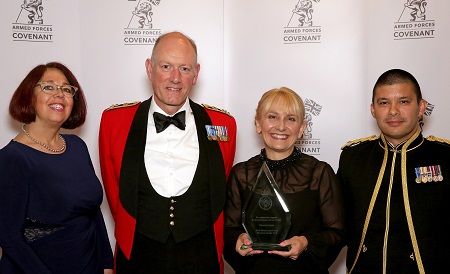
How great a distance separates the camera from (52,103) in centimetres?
236

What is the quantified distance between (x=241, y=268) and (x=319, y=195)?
58cm

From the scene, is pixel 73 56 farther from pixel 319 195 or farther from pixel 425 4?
pixel 425 4

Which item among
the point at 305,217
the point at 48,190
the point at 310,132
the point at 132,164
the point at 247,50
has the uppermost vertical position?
the point at 247,50

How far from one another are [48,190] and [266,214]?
3.57 feet

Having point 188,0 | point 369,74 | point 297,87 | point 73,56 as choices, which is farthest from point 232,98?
point 73,56

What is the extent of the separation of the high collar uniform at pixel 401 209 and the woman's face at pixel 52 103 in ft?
5.59

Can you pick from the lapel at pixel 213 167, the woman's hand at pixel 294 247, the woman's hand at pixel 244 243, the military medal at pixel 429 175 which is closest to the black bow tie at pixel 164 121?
the lapel at pixel 213 167

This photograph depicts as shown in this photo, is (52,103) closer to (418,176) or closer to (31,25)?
(31,25)

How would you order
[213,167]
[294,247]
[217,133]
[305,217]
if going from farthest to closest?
[217,133] → [213,167] → [305,217] → [294,247]

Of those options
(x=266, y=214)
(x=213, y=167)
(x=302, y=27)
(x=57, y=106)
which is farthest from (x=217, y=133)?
(x=302, y=27)

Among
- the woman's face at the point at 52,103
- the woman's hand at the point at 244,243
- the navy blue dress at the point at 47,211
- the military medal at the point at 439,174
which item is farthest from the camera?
the military medal at the point at 439,174

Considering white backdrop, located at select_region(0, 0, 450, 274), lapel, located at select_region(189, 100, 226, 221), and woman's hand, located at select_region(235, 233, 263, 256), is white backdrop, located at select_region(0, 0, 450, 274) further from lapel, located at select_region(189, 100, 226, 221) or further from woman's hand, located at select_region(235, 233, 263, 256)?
woman's hand, located at select_region(235, 233, 263, 256)

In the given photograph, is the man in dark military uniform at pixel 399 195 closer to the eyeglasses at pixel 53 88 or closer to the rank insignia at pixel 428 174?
the rank insignia at pixel 428 174

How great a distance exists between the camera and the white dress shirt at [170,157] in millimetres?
2465
